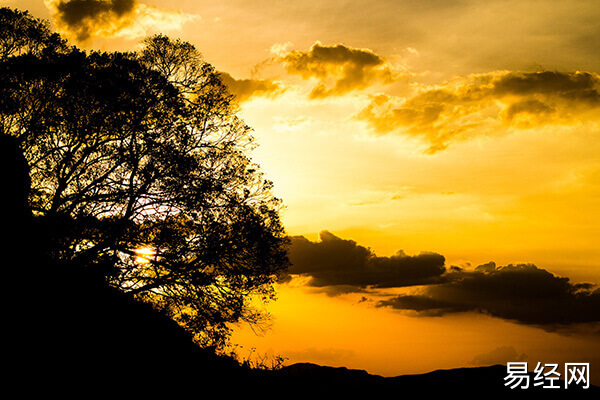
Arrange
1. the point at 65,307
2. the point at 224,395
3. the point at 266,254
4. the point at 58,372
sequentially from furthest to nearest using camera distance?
the point at 266,254 < the point at 65,307 < the point at 224,395 < the point at 58,372

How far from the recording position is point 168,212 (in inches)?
1005

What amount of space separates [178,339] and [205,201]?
691 centimetres

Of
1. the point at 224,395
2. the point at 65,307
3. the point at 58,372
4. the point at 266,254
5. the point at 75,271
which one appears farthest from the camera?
the point at 266,254

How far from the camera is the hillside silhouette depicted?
16.8m

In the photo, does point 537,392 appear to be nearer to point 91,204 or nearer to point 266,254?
point 266,254

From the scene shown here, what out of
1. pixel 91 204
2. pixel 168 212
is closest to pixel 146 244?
pixel 168 212

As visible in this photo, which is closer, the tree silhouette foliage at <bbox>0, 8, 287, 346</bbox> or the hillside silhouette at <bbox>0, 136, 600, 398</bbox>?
the hillside silhouette at <bbox>0, 136, 600, 398</bbox>

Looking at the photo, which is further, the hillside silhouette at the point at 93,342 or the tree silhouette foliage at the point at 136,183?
the tree silhouette foliage at the point at 136,183

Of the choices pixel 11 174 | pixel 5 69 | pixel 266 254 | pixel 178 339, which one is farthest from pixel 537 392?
pixel 5 69

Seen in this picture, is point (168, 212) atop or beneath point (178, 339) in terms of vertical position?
atop

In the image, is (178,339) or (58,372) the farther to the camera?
(178,339)

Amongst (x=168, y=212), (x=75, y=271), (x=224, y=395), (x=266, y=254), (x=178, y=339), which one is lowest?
(x=224, y=395)

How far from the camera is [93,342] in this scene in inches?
727

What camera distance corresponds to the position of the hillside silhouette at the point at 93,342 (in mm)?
16750
